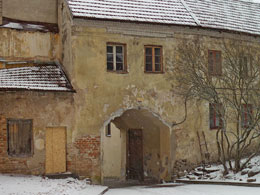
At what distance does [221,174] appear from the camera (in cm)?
1575

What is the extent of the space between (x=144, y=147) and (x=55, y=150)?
18.2ft

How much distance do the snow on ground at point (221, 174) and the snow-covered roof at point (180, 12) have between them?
5.81 m

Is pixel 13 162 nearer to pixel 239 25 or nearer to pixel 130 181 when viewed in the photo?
pixel 130 181

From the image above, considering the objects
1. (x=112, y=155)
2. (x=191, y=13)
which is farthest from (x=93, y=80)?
(x=112, y=155)

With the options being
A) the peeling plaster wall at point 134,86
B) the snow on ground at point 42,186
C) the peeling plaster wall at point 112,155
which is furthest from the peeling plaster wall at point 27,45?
the peeling plaster wall at point 112,155

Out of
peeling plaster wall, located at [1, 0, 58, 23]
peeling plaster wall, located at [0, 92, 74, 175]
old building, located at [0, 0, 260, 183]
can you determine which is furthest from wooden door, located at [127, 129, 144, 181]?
peeling plaster wall, located at [1, 0, 58, 23]

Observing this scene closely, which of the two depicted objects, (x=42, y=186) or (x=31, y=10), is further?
(x=31, y=10)

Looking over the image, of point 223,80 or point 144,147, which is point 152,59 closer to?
point 223,80

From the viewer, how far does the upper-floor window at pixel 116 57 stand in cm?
1594

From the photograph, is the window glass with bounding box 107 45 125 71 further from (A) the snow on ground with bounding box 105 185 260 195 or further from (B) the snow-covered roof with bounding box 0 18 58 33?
(A) the snow on ground with bounding box 105 185 260 195

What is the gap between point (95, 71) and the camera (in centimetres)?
1555

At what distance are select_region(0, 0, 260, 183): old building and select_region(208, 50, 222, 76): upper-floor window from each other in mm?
238

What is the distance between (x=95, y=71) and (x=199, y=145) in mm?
5441

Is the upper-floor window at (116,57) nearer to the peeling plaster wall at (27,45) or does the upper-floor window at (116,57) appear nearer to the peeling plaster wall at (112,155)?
the peeling plaster wall at (27,45)
